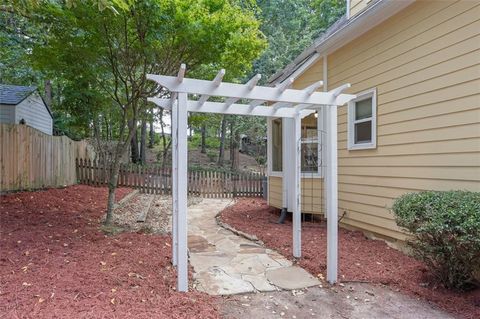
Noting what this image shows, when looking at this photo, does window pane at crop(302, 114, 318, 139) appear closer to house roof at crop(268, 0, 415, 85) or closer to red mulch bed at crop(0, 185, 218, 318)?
house roof at crop(268, 0, 415, 85)

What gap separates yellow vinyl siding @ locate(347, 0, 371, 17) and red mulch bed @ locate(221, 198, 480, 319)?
4.34m

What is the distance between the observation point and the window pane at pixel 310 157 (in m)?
6.91

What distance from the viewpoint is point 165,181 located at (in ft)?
37.9

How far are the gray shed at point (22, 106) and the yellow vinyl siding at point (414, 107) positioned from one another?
12.0 m

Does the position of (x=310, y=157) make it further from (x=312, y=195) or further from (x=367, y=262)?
(x=367, y=262)

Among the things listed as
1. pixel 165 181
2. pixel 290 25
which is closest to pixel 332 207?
pixel 165 181

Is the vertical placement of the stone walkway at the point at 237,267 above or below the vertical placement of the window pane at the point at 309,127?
below

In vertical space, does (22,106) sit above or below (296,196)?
above

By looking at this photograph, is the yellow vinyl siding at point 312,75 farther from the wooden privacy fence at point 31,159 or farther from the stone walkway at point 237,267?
the wooden privacy fence at point 31,159

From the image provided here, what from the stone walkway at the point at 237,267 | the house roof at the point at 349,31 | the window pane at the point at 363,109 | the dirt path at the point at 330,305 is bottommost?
the dirt path at the point at 330,305

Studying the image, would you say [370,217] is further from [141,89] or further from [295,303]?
[141,89]

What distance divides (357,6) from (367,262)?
4993 mm

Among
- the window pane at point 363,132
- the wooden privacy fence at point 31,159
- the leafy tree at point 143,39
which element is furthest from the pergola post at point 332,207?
the wooden privacy fence at point 31,159

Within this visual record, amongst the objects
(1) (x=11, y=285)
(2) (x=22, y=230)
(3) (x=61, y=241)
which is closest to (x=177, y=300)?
(1) (x=11, y=285)
